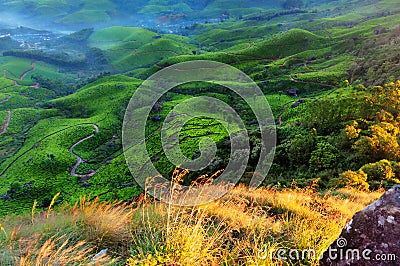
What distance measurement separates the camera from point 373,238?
3133 millimetres

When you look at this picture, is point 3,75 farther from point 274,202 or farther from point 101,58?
point 274,202

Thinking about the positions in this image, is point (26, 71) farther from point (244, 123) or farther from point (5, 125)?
point (244, 123)

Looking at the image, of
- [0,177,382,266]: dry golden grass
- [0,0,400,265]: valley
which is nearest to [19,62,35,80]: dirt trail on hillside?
[0,0,400,265]: valley

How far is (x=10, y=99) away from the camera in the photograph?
91500mm

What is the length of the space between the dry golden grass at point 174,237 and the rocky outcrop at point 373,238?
825 mm

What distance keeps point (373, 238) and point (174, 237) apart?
2.62 metres

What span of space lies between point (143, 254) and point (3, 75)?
145 metres

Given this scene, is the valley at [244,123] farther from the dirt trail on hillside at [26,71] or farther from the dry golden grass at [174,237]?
the dirt trail on hillside at [26,71]

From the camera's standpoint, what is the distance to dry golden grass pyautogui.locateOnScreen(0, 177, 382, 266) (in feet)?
12.6

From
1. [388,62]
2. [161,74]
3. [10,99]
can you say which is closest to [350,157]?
[388,62]

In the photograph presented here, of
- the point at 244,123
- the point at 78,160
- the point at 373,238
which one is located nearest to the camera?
the point at 373,238

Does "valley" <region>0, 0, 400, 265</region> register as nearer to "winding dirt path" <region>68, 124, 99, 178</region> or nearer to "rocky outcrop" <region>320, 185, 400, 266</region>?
"winding dirt path" <region>68, 124, 99, 178</region>

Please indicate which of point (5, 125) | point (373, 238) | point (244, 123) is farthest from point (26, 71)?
point (373, 238)

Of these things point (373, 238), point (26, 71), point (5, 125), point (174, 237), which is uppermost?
point (26, 71)
